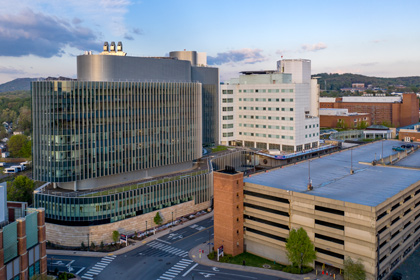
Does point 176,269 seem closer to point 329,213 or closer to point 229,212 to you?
point 229,212

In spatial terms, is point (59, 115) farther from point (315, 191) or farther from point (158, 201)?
point (315, 191)

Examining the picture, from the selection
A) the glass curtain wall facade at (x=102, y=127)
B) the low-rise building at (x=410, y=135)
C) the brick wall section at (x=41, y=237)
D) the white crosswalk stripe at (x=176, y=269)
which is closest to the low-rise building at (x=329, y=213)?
the white crosswalk stripe at (x=176, y=269)

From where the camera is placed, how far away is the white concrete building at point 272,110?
458ft

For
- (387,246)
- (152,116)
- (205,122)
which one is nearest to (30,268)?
(152,116)

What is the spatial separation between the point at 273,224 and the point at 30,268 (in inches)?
1587

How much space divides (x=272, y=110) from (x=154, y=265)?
84373 millimetres

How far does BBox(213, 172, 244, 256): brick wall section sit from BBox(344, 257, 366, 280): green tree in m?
20.9

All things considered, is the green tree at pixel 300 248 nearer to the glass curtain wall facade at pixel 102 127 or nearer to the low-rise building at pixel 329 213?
the low-rise building at pixel 329 213

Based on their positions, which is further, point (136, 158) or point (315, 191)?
point (136, 158)

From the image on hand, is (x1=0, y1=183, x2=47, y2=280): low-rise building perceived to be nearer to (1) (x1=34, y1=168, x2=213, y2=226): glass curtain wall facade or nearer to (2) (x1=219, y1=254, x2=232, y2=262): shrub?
(1) (x1=34, y1=168, x2=213, y2=226): glass curtain wall facade

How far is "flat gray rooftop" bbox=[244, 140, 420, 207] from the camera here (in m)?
70.2

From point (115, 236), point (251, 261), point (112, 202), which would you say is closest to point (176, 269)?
point (251, 261)

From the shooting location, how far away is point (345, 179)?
270 feet

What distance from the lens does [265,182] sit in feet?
260
